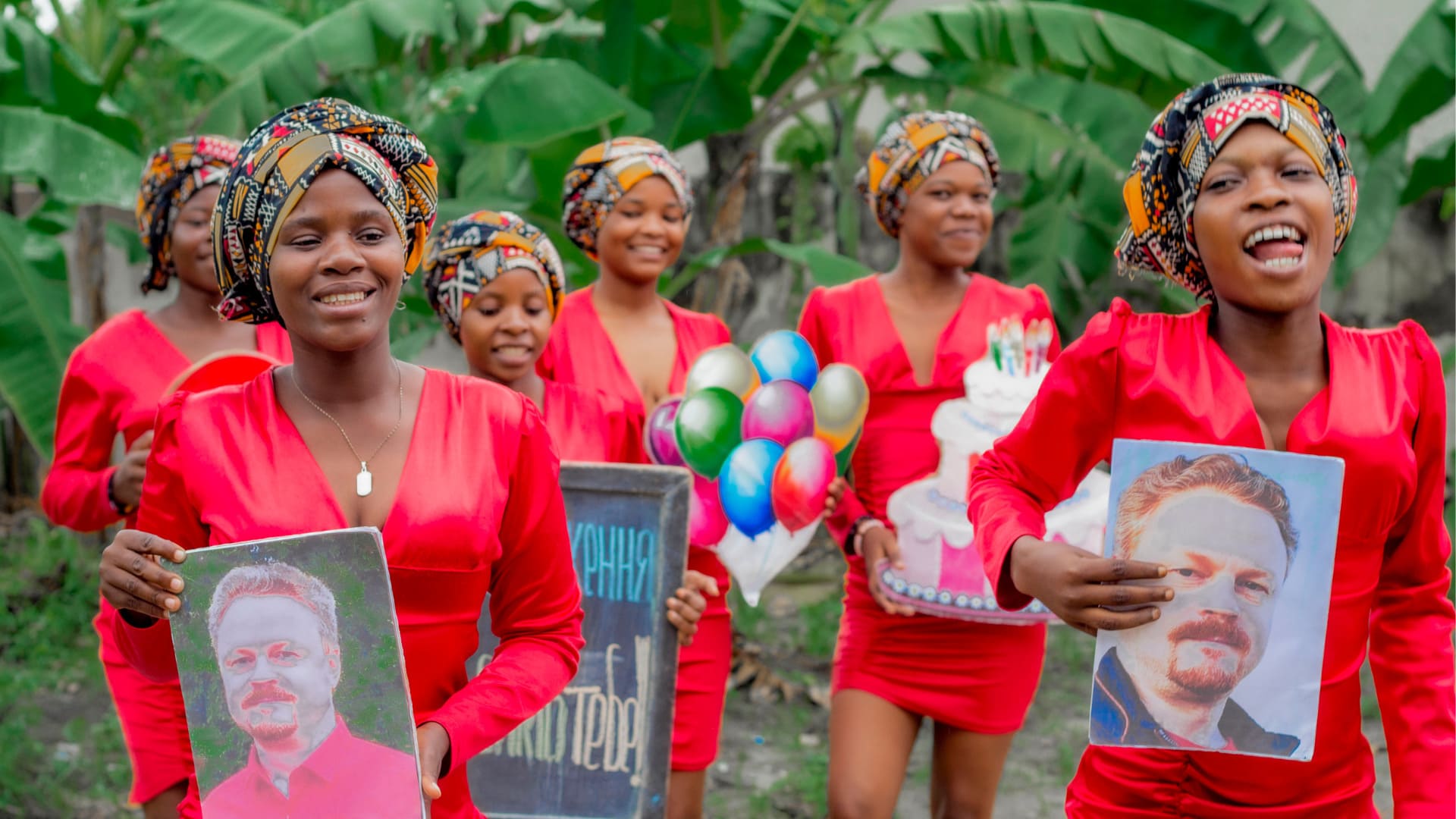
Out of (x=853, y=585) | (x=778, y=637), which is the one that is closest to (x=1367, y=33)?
(x=778, y=637)

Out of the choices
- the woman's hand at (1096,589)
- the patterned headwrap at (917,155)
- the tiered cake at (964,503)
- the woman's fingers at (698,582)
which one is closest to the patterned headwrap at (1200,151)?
the woman's hand at (1096,589)

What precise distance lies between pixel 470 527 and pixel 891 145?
2359mm

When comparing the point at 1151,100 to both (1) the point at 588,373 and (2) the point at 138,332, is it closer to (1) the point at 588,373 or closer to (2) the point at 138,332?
(1) the point at 588,373

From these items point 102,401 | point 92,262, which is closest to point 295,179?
point 102,401

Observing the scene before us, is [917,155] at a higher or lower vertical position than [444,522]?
higher

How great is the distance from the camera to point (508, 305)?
138 inches

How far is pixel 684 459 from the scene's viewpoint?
3.55 meters

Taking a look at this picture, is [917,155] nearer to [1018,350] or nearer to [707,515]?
[1018,350]

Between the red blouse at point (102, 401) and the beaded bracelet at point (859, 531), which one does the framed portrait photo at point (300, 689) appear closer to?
the red blouse at point (102, 401)

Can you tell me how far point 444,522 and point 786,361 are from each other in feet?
5.37

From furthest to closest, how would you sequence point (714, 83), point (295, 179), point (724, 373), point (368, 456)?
point (714, 83)
point (724, 373)
point (368, 456)
point (295, 179)

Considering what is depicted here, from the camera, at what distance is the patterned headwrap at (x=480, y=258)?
11.5 ft

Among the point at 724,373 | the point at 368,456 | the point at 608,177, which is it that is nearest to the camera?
the point at 368,456

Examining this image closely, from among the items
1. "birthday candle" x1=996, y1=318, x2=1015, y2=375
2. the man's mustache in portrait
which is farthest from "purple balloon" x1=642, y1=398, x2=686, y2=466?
the man's mustache in portrait
